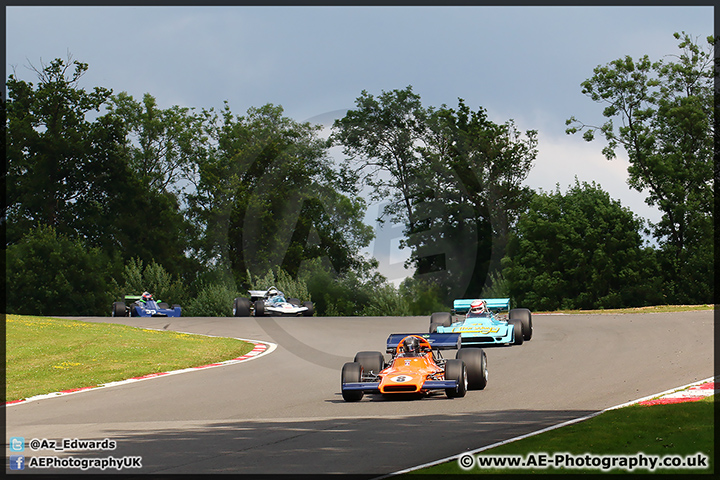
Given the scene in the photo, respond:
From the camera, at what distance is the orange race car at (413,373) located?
13023 mm

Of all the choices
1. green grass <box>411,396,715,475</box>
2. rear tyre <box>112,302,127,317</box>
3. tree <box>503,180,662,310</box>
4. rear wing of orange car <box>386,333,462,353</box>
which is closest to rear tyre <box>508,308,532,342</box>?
rear wing of orange car <box>386,333,462,353</box>

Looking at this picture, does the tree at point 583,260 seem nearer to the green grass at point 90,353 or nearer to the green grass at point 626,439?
the green grass at point 90,353

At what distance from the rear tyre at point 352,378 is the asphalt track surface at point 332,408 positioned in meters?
0.17

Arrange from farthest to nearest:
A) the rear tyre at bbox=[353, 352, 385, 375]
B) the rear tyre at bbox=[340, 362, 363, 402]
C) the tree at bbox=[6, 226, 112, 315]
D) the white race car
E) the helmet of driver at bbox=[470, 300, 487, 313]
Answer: the tree at bbox=[6, 226, 112, 315] < the white race car < the helmet of driver at bbox=[470, 300, 487, 313] < the rear tyre at bbox=[353, 352, 385, 375] < the rear tyre at bbox=[340, 362, 363, 402]

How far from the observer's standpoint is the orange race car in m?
13.0

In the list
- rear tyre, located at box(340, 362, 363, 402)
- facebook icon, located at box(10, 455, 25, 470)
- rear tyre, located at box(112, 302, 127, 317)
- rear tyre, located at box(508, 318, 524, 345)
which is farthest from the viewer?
rear tyre, located at box(112, 302, 127, 317)

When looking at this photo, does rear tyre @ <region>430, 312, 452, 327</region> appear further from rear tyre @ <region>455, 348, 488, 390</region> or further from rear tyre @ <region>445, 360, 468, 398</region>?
rear tyre @ <region>445, 360, 468, 398</region>

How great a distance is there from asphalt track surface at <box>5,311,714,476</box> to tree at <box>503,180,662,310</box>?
1020 inches

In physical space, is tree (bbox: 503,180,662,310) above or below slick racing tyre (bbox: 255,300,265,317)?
above

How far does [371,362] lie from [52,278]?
4651cm

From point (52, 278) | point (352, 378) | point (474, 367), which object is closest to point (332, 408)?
point (352, 378)

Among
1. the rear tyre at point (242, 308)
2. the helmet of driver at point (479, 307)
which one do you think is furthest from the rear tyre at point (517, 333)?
the rear tyre at point (242, 308)

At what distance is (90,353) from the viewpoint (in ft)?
68.5

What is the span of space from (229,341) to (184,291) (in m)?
36.6
